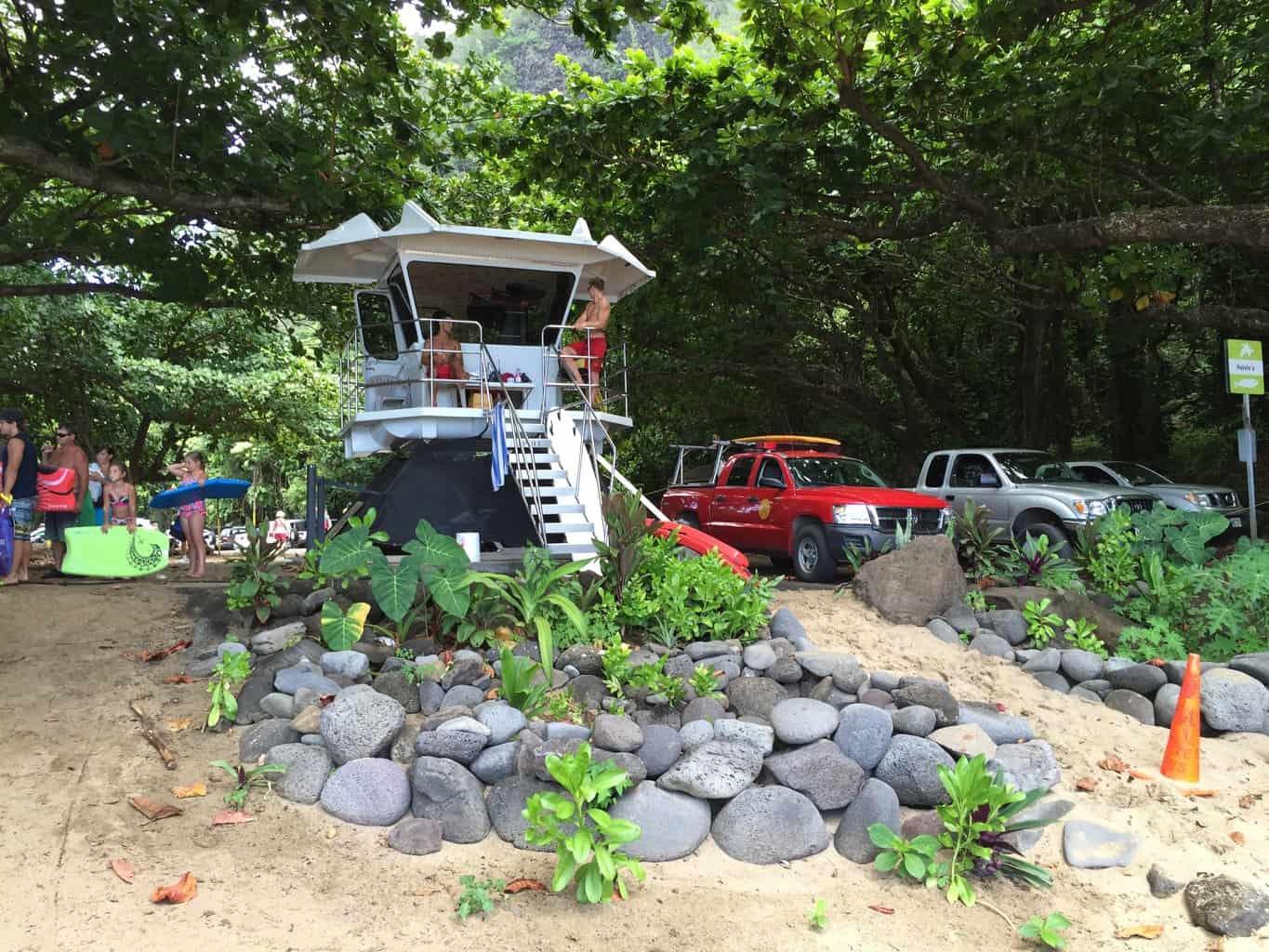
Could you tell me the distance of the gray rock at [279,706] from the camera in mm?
5691

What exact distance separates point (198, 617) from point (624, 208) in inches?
365

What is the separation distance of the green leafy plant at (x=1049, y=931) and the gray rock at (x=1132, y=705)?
2643mm

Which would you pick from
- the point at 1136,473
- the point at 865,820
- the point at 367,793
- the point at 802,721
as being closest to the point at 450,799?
the point at 367,793

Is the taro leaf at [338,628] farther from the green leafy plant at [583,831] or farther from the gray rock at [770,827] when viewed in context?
the gray rock at [770,827]

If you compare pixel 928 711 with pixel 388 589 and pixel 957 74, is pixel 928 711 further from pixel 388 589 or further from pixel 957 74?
pixel 957 74

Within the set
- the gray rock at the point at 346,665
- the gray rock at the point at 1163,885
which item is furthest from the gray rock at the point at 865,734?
the gray rock at the point at 346,665

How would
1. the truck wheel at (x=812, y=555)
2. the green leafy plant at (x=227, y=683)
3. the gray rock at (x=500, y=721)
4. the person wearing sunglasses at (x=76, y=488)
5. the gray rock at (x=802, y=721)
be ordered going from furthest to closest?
the truck wheel at (x=812, y=555) → the person wearing sunglasses at (x=76, y=488) → the green leafy plant at (x=227, y=683) → the gray rock at (x=802, y=721) → the gray rock at (x=500, y=721)

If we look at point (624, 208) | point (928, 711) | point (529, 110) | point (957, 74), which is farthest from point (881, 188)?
point (928, 711)

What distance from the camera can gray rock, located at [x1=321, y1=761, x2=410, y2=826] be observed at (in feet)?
16.4

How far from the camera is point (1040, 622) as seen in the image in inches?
305

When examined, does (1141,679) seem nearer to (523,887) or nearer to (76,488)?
(523,887)

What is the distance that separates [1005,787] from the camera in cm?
479

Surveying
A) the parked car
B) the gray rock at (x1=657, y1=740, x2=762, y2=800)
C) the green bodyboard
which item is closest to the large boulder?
the gray rock at (x1=657, y1=740, x2=762, y2=800)

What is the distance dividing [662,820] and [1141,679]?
154 inches
